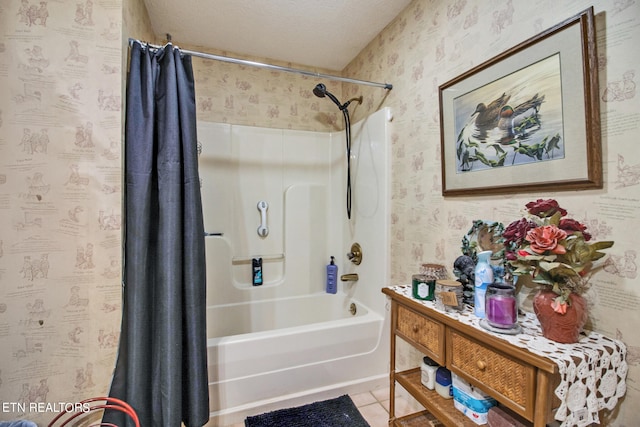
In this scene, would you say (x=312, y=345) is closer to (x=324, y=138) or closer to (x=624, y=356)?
(x=624, y=356)

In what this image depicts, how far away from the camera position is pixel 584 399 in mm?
727

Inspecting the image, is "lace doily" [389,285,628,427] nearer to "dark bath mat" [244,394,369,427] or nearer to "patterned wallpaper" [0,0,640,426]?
"patterned wallpaper" [0,0,640,426]

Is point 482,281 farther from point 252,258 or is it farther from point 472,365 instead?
point 252,258

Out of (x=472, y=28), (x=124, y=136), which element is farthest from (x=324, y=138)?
(x=124, y=136)

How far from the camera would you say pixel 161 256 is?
128 cm

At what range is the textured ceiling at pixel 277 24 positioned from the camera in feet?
5.54

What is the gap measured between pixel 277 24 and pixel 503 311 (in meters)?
2.09

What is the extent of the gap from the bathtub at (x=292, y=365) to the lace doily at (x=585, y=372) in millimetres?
1071

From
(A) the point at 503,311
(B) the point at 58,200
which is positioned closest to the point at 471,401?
(A) the point at 503,311

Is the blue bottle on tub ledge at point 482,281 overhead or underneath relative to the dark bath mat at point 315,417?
overhead

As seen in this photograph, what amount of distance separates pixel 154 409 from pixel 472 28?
2313 millimetres

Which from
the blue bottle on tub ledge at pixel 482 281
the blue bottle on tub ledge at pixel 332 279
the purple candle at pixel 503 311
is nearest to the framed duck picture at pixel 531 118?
the blue bottle on tub ledge at pixel 482 281

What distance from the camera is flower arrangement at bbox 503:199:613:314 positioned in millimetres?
753

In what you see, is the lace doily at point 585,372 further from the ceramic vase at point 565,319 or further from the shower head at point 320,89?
the shower head at point 320,89
